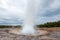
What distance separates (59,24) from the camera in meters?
17.0

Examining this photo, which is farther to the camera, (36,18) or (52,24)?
(52,24)

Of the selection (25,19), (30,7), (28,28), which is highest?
(30,7)

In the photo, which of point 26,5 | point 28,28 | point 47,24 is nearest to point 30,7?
point 26,5

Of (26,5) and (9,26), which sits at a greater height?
(26,5)

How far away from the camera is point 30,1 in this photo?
39.4 feet

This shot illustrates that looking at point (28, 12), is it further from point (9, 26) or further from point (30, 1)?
point (9, 26)

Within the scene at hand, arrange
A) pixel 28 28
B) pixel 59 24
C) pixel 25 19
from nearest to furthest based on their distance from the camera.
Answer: pixel 28 28
pixel 25 19
pixel 59 24

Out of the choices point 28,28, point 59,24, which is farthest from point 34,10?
point 59,24

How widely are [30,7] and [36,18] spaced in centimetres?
103

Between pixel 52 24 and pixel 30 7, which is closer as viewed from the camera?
pixel 30 7

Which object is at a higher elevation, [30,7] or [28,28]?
[30,7]

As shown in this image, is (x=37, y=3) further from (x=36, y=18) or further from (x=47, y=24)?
(x=47, y=24)

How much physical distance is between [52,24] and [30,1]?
507 centimetres

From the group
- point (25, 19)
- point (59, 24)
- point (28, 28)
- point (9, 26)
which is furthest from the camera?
point (59, 24)
